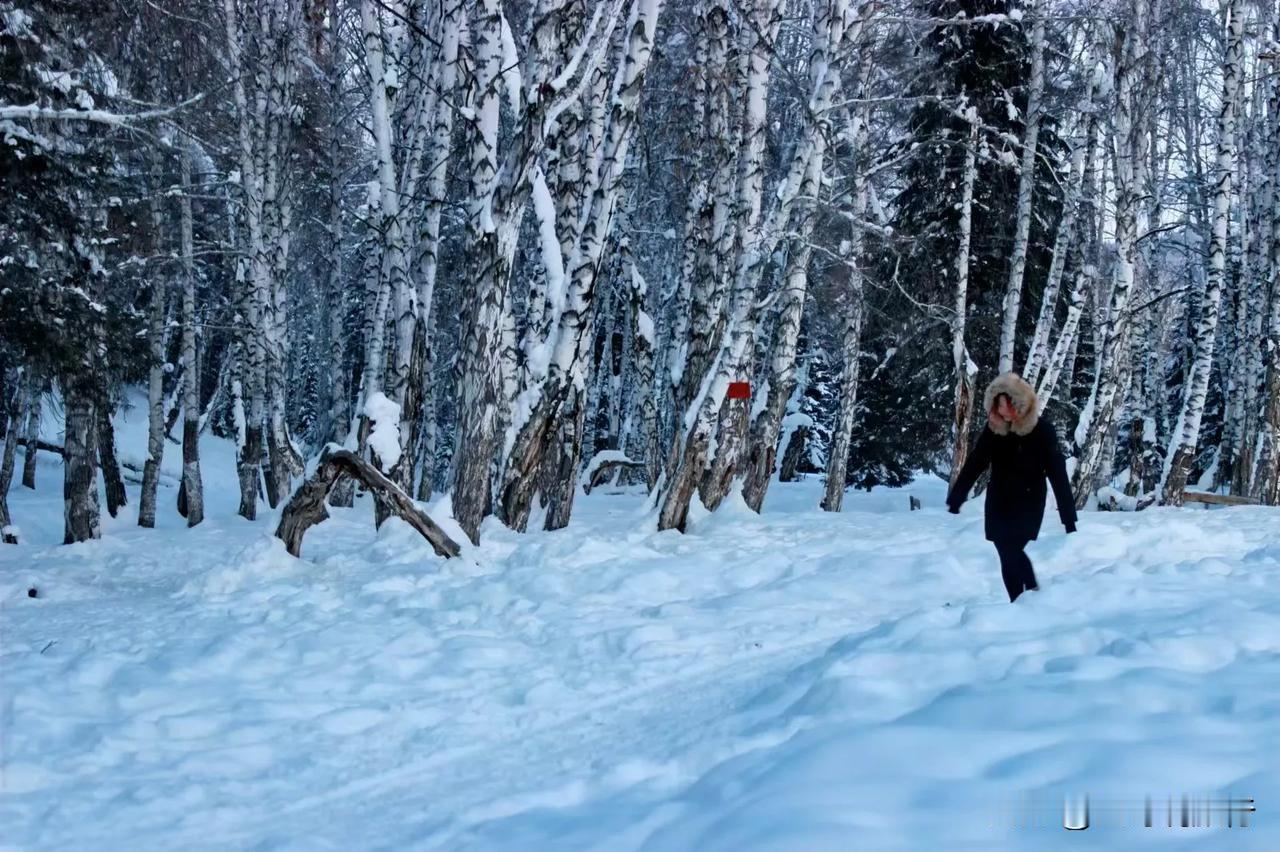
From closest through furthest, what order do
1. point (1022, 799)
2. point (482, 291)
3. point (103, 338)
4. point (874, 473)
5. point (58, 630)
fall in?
point (1022, 799) < point (58, 630) < point (482, 291) < point (103, 338) < point (874, 473)

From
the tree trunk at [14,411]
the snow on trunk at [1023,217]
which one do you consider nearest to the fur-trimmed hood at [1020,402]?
the snow on trunk at [1023,217]

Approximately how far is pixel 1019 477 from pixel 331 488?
5436 mm

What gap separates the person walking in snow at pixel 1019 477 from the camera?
6105 millimetres

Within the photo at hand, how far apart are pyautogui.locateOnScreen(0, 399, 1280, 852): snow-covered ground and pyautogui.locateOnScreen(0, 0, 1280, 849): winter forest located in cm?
14

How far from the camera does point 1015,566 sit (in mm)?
6180

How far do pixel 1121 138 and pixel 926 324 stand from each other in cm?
514

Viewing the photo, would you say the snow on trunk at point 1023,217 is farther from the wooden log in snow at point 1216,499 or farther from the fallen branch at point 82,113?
the fallen branch at point 82,113

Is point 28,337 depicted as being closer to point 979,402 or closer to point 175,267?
point 175,267

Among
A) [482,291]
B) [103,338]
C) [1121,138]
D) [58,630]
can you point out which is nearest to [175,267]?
[103,338]

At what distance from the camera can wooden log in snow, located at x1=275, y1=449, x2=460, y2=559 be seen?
8.23 m

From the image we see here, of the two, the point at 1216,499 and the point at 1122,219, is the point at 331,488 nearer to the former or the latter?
the point at 1122,219

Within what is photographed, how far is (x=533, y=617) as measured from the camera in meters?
6.75

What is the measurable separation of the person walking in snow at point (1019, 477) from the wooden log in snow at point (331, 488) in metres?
4.43

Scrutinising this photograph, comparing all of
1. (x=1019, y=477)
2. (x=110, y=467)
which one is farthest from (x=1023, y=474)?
(x=110, y=467)
